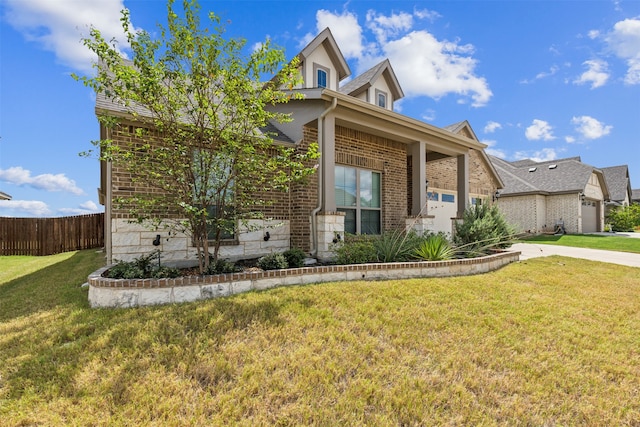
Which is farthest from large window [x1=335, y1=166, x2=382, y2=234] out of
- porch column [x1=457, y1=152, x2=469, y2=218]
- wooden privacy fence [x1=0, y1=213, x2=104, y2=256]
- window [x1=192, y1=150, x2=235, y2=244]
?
wooden privacy fence [x1=0, y1=213, x2=104, y2=256]

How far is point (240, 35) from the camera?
4.43m

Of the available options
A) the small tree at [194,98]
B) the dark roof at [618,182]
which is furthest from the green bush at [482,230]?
the dark roof at [618,182]

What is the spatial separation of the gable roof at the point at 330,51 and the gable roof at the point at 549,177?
1548cm

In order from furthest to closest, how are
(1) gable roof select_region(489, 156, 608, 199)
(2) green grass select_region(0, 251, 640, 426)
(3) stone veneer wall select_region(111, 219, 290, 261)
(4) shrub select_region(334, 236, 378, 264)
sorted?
1. (1) gable roof select_region(489, 156, 608, 199)
2. (4) shrub select_region(334, 236, 378, 264)
3. (3) stone veneer wall select_region(111, 219, 290, 261)
4. (2) green grass select_region(0, 251, 640, 426)

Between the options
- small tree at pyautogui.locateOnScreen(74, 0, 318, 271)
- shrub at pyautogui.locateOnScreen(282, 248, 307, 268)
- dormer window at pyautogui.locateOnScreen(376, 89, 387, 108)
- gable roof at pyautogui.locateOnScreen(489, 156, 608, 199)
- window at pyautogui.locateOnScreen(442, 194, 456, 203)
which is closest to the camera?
small tree at pyautogui.locateOnScreen(74, 0, 318, 271)

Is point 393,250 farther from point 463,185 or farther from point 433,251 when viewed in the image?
point 463,185

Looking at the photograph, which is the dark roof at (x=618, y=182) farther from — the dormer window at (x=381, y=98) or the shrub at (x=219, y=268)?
the shrub at (x=219, y=268)

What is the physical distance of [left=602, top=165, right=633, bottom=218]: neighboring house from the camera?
2739cm

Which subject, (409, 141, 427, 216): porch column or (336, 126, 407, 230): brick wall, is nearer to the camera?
(336, 126, 407, 230): brick wall

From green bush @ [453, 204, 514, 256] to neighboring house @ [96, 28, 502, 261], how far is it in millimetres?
936

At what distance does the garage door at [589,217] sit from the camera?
2038 cm

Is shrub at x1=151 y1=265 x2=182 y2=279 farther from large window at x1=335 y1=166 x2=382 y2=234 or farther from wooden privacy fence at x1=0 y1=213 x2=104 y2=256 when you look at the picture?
wooden privacy fence at x1=0 y1=213 x2=104 y2=256

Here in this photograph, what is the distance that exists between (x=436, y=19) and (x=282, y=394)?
31.8 feet

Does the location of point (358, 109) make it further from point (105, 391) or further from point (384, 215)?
point (105, 391)
